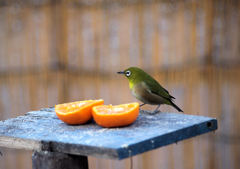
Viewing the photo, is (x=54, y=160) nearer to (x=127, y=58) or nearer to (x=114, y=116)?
(x=114, y=116)

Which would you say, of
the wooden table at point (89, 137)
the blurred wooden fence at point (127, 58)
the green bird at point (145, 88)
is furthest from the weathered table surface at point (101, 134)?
the blurred wooden fence at point (127, 58)

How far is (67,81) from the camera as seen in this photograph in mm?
4832

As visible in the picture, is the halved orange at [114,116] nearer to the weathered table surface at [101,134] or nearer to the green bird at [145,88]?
the weathered table surface at [101,134]

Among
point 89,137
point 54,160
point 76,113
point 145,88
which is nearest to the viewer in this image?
point 89,137

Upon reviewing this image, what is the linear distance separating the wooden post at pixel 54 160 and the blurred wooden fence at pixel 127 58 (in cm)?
167

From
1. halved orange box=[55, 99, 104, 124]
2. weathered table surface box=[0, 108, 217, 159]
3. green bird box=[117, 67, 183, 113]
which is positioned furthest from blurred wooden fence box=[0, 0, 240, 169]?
halved orange box=[55, 99, 104, 124]

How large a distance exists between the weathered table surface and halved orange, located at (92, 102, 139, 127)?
0.03 metres

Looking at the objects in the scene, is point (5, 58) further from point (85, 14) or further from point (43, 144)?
point (43, 144)

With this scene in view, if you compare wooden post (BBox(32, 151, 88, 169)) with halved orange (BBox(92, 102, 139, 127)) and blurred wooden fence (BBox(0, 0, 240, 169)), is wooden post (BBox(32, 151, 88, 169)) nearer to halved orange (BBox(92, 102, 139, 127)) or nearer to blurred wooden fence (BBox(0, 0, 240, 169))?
halved orange (BBox(92, 102, 139, 127))

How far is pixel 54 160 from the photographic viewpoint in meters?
2.91

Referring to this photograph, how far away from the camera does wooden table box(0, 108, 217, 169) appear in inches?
104

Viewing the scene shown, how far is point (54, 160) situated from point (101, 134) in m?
0.29

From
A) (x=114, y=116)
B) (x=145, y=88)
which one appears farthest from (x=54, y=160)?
(x=145, y=88)

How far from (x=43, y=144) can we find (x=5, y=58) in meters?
2.32
